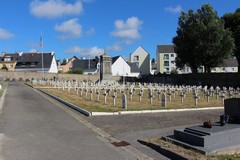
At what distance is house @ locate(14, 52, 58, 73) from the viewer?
9625 centimetres

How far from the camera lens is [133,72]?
106 meters

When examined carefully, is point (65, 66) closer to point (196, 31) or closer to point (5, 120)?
point (196, 31)

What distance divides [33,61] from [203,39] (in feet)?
210

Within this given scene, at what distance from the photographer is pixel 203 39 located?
1921 inches

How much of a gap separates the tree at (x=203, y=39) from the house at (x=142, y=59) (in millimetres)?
52008

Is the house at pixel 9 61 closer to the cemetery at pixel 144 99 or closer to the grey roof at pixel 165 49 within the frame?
the grey roof at pixel 165 49

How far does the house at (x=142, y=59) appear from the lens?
106 meters

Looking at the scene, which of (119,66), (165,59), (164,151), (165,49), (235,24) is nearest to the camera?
(164,151)

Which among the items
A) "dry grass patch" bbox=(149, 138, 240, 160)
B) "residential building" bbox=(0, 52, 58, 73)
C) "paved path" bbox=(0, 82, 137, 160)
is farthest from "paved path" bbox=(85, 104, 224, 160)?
"residential building" bbox=(0, 52, 58, 73)

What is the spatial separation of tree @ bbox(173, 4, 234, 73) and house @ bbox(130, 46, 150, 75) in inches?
2048

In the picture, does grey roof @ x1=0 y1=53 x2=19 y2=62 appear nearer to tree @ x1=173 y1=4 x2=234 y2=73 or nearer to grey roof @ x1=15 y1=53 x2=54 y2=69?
grey roof @ x1=15 y1=53 x2=54 y2=69

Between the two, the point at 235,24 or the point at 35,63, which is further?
the point at 35,63

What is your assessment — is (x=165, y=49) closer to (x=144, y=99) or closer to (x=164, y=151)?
(x=144, y=99)

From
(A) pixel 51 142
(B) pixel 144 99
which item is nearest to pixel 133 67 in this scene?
(B) pixel 144 99
